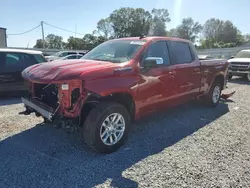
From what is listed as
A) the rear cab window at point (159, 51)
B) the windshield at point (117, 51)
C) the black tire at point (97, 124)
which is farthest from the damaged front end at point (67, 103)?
the rear cab window at point (159, 51)

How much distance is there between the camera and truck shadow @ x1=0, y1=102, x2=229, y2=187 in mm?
3049

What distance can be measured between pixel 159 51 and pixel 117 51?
84cm

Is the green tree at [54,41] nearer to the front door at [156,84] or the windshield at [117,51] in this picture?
the windshield at [117,51]

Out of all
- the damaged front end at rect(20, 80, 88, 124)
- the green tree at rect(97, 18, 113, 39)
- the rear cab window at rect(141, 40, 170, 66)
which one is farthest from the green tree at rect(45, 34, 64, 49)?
the damaged front end at rect(20, 80, 88, 124)

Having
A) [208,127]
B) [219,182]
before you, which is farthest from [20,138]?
[208,127]

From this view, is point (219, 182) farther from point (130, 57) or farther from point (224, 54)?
point (224, 54)

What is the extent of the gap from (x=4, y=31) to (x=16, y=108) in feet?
92.5

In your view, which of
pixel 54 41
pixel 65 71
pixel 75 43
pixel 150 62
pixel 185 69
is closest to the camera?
pixel 65 71

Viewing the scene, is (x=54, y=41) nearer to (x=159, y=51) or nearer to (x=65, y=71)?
(x=159, y=51)

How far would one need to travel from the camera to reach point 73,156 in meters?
3.68

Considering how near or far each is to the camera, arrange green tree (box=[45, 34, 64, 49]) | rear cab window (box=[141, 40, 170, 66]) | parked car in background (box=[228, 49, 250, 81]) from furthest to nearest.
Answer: green tree (box=[45, 34, 64, 49]), parked car in background (box=[228, 49, 250, 81]), rear cab window (box=[141, 40, 170, 66])

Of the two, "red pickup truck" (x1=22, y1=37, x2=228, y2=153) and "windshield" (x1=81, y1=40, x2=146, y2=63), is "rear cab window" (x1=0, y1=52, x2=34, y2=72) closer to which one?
"red pickup truck" (x1=22, y1=37, x2=228, y2=153)

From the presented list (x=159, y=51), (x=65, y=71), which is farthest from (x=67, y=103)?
(x=159, y=51)

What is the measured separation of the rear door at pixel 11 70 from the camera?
7.07 metres
